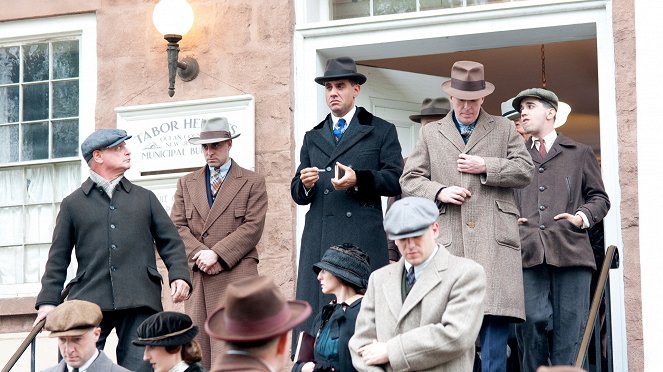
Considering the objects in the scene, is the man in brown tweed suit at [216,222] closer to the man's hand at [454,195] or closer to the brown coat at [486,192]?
the brown coat at [486,192]

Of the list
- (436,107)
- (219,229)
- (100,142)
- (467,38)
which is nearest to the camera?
(100,142)

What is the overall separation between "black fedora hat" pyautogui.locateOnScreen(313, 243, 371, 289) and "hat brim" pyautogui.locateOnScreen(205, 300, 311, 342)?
8.02ft

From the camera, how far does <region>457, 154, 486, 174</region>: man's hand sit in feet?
27.5

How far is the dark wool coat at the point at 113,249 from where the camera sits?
9.00 metres

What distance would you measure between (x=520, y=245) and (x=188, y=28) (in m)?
3.65

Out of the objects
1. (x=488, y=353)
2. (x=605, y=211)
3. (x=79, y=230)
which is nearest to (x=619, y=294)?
(x=605, y=211)

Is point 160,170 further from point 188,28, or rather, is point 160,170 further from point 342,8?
point 342,8

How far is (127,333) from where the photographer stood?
9000 mm

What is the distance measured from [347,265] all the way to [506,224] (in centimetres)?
101

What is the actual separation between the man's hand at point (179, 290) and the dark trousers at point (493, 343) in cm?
184

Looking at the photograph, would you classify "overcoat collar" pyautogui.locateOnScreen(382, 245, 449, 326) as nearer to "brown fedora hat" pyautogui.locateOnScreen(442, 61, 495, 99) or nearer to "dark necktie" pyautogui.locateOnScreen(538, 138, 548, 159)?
"brown fedora hat" pyautogui.locateOnScreen(442, 61, 495, 99)

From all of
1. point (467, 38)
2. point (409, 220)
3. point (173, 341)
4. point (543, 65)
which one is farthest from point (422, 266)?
point (543, 65)

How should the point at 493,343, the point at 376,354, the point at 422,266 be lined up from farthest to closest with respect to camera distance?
the point at 493,343 < the point at 422,266 < the point at 376,354

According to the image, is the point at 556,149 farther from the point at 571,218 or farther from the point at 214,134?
the point at 214,134
